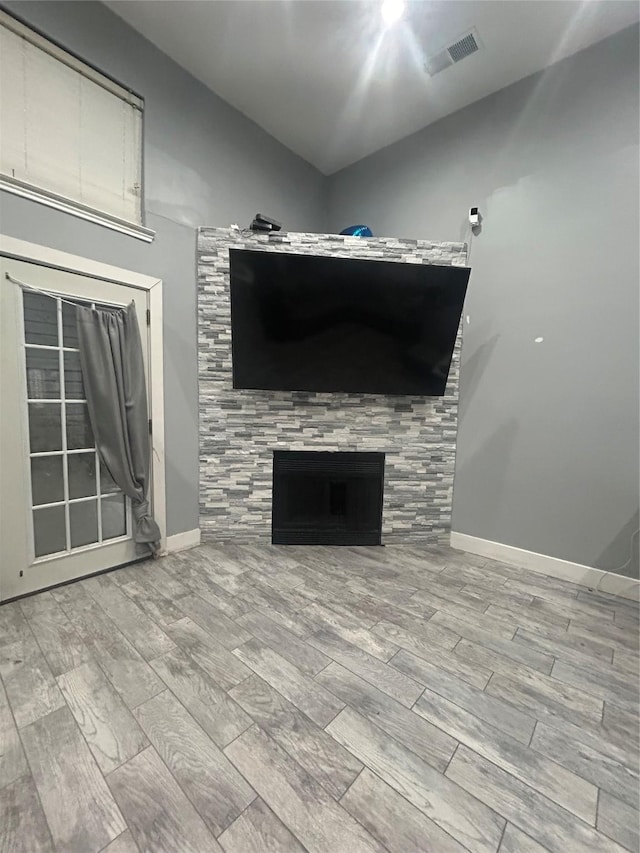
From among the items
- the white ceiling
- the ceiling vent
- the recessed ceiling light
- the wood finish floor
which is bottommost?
the wood finish floor

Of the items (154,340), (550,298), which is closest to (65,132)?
(154,340)

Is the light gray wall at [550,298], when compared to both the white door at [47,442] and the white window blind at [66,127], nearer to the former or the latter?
the white window blind at [66,127]

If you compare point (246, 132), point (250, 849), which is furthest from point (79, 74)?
point (250, 849)

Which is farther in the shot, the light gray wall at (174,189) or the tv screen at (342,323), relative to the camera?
the tv screen at (342,323)

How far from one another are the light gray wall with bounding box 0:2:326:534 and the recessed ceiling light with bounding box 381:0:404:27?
1.36m

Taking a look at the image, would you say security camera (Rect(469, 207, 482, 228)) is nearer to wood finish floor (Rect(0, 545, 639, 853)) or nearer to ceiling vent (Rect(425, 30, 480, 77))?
ceiling vent (Rect(425, 30, 480, 77))

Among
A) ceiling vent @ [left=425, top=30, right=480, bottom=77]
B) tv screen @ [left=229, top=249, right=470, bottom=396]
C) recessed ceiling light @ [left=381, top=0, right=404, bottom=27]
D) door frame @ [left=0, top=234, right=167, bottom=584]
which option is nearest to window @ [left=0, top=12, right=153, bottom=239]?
door frame @ [left=0, top=234, right=167, bottom=584]

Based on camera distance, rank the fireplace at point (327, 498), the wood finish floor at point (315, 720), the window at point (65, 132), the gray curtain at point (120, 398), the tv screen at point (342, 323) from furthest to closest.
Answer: the fireplace at point (327, 498) < the tv screen at point (342, 323) < the gray curtain at point (120, 398) < the window at point (65, 132) < the wood finish floor at point (315, 720)

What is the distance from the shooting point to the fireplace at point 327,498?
2805mm

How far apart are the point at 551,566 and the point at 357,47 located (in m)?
3.90

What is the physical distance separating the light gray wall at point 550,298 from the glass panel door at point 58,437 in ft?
9.25

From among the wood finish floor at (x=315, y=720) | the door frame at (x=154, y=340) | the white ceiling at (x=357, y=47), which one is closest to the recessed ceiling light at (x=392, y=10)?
the white ceiling at (x=357, y=47)

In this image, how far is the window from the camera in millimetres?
1791

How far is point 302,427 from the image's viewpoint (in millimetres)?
2773
